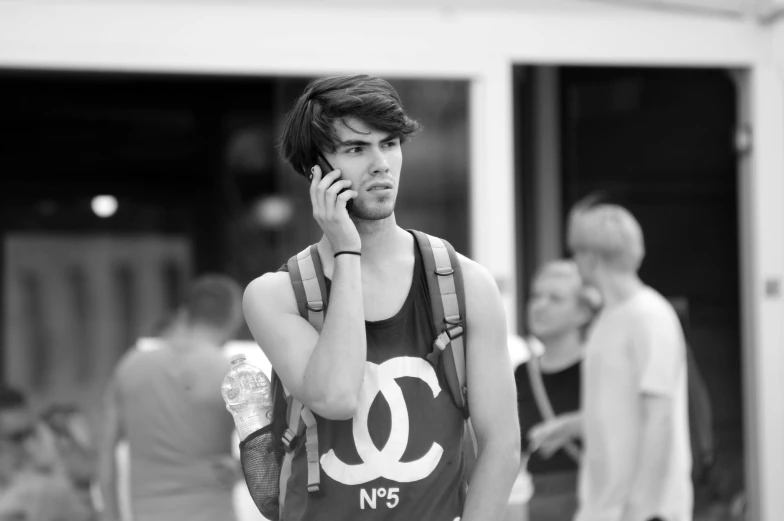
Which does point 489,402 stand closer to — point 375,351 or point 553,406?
point 375,351

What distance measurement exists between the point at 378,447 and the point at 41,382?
6477mm

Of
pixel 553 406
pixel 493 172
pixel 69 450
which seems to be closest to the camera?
pixel 553 406

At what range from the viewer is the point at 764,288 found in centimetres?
519

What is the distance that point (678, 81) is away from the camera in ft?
22.6

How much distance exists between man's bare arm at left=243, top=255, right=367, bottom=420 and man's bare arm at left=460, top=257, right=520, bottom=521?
0.73 ft

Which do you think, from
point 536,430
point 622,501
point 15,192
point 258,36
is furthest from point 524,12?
point 15,192

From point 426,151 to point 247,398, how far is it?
445 centimetres

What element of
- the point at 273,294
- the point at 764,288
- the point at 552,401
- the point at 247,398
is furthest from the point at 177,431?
the point at 764,288

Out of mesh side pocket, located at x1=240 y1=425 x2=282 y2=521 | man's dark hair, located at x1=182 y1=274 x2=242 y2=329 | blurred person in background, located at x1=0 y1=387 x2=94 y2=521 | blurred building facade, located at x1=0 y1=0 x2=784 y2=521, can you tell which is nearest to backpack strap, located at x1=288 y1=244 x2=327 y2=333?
mesh side pocket, located at x1=240 y1=425 x2=282 y2=521

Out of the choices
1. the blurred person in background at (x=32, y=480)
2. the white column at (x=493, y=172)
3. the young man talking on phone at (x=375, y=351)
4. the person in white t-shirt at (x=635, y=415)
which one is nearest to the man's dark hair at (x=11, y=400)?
the blurred person in background at (x=32, y=480)

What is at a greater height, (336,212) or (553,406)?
(336,212)

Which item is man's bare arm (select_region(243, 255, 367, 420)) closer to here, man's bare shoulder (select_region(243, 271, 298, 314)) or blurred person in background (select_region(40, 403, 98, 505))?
man's bare shoulder (select_region(243, 271, 298, 314))

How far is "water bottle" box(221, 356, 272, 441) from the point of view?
2.14m

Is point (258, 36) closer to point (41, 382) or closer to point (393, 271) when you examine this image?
point (393, 271)
